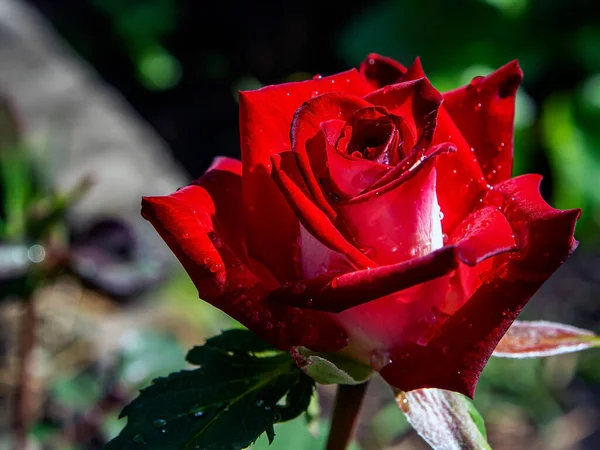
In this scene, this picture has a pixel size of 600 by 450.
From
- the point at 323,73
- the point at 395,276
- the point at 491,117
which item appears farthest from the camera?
the point at 323,73

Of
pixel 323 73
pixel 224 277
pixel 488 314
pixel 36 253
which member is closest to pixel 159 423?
→ pixel 224 277

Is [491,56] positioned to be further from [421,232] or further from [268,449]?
[421,232]

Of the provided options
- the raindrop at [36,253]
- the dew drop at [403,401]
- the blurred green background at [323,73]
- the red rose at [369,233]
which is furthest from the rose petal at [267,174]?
the raindrop at [36,253]

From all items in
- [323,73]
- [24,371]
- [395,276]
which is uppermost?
[395,276]

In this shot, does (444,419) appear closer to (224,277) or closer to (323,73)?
(224,277)

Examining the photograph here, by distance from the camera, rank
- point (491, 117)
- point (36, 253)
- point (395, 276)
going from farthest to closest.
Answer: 1. point (36, 253)
2. point (491, 117)
3. point (395, 276)

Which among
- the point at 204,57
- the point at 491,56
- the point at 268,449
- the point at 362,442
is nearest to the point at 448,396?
the point at 268,449

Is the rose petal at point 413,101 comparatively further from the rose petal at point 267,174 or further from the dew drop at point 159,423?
the dew drop at point 159,423
